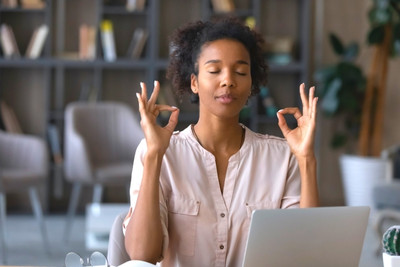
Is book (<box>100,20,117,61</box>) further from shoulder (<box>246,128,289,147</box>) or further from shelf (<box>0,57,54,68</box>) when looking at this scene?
shoulder (<box>246,128,289,147</box>)

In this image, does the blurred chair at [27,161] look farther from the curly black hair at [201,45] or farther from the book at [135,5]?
the curly black hair at [201,45]

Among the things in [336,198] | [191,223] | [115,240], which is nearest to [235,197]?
[191,223]

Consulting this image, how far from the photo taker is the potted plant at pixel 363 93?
6070 mm

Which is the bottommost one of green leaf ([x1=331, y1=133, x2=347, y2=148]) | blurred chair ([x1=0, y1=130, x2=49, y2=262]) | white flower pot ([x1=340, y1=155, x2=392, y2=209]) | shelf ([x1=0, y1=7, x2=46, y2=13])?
white flower pot ([x1=340, y1=155, x2=392, y2=209])

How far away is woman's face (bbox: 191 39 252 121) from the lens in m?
1.87

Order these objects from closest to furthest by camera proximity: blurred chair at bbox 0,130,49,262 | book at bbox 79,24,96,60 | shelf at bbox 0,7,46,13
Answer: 1. blurred chair at bbox 0,130,49,262
2. shelf at bbox 0,7,46,13
3. book at bbox 79,24,96,60

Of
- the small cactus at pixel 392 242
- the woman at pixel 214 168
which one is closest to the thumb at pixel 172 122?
the woman at pixel 214 168

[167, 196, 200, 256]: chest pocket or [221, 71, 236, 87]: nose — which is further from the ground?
[221, 71, 236, 87]: nose

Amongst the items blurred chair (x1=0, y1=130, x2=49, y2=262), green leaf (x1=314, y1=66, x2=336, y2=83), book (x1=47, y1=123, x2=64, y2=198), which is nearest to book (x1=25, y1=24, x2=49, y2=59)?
book (x1=47, y1=123, x2=64, y2=198)

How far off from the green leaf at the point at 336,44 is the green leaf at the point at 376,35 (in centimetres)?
27

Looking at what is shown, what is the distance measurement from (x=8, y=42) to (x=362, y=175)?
283 centimetres

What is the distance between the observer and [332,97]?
6.18 meters

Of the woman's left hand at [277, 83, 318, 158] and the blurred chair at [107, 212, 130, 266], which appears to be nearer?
the woman's left hand at [277, 83, 318, 158]

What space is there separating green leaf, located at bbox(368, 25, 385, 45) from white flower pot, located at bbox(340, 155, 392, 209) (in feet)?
2.90
